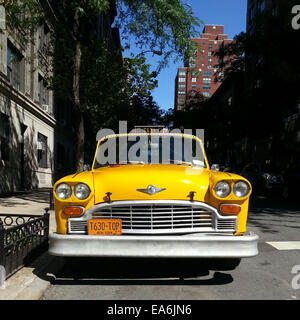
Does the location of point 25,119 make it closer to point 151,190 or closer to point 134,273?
point 134,273

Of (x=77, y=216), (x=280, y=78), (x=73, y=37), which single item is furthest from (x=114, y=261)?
(x=280, y=78)

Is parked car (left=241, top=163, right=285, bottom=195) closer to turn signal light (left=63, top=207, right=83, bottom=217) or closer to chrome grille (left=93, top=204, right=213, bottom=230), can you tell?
chrome grille (left=93, top=204, right=213, bottom=230)

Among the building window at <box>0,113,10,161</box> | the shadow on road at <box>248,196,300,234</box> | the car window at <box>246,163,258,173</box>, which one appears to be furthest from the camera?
the car window at <box>246,163,258,173</box>

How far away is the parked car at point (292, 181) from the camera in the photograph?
16.4m

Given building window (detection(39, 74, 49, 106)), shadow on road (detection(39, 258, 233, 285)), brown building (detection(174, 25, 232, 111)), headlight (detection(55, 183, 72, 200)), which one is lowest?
shadow on road (detection(39, 258, 233, 285))

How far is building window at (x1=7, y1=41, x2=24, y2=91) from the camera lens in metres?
18.2

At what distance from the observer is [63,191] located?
4312 millimetres

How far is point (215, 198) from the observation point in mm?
4262

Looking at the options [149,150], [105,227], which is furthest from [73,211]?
[149,150]

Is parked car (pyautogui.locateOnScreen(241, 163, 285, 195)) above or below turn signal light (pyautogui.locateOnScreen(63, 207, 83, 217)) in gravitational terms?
below

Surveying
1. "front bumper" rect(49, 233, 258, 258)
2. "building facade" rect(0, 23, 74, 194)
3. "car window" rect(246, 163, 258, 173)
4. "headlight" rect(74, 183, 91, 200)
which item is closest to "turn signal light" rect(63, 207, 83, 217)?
"headlight" rect(74, 183, 91, 200)

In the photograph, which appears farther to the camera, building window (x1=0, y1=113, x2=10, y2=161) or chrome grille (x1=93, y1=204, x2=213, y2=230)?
building window (x1=0, y1=113, x2=10, y2=161)
